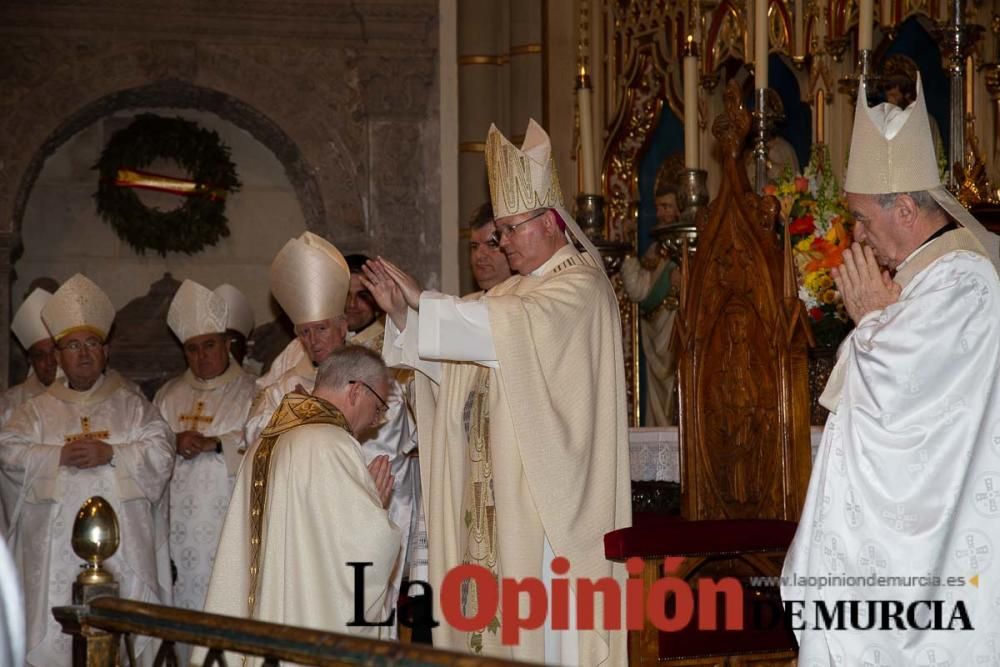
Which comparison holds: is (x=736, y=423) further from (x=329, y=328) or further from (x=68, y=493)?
(x=68, y=493)

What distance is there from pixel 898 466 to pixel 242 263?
21.9 ft

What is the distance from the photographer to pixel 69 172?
30.6 feet

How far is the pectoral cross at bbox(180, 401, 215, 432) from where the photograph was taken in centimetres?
731

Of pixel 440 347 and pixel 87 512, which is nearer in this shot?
pixel 87 512

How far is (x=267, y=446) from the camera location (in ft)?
13.6

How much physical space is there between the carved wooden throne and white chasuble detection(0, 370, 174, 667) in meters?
2.64

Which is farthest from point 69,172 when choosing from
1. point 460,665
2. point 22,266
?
point 460,665

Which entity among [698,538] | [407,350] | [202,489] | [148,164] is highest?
[148,164]

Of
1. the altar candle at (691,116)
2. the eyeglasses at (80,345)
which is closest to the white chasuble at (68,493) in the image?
→ the eyeglasses at (80,345)

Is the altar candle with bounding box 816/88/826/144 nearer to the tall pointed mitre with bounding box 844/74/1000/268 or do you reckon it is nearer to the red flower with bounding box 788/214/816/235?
the red flower with bounding box 788/214/816/235

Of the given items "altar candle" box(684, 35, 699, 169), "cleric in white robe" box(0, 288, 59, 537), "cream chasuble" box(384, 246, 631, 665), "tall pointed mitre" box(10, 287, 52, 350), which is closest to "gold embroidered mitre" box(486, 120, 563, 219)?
"cream chasuble" box(384, 246, 631, 665)

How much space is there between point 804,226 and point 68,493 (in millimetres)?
3587

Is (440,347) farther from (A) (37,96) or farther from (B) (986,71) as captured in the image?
(A) (37,96)

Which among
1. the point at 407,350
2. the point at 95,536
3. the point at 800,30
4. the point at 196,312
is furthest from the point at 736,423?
the point at 196,312
